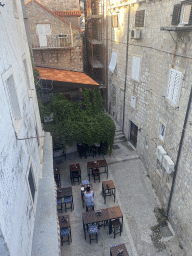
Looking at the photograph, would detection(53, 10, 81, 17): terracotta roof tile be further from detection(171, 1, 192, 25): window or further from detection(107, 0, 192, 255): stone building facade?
detection(171, 1, 192, 25): window

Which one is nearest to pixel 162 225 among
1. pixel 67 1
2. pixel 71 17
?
pixel 71 17

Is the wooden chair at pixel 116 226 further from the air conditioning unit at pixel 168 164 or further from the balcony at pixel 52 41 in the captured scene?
the balcony at pixel 52 41

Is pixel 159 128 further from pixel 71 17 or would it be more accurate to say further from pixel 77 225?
pixel 71 17

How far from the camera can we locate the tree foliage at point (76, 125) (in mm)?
11367

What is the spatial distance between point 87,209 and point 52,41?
12.9 metres

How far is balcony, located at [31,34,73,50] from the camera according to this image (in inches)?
603

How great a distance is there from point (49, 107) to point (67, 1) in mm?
11594

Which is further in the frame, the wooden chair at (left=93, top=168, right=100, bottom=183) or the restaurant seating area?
the wooden chair at (left=93, top=168, right=100, bottom=183)

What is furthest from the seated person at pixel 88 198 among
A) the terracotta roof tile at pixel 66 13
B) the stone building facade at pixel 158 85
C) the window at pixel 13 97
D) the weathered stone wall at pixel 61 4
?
the weathered stone wall at pixel 61 4

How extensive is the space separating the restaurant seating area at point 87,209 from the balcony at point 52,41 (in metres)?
9.24

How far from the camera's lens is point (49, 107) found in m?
12.2

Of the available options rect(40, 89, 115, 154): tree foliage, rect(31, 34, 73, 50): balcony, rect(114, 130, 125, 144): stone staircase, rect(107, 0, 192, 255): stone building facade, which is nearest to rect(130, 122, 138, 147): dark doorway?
rect(107, 0, 192, 255): stone building facade

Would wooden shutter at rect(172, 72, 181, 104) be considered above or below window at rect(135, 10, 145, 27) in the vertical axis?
below

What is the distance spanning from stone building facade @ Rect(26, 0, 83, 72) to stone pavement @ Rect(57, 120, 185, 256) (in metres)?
8.06
